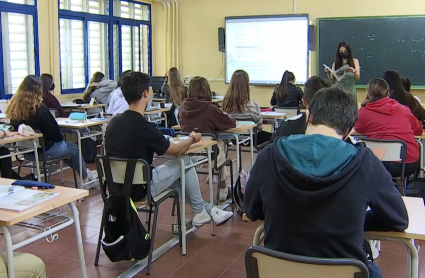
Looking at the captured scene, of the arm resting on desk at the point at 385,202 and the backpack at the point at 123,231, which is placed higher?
the arm resting on desk at the point at 385,202

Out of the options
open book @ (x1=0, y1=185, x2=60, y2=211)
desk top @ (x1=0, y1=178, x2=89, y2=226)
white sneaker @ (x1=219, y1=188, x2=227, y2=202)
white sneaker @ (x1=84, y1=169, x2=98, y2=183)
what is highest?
open book @ (x1=0, y1=185, x2=60, y2=211)

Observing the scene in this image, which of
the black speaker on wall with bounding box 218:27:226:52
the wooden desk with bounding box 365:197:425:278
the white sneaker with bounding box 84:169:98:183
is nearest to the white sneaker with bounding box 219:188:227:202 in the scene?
the white sneaker with bounding box 84:169:98:183

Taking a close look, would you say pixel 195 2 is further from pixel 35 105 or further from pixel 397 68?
pixel 35 105

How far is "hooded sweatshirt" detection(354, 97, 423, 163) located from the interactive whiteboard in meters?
4.66

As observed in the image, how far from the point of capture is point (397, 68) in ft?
26.2

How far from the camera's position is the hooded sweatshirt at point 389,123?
3.99 meters

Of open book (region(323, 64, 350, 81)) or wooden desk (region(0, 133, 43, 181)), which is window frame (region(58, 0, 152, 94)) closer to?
wooden desk (region(0, 133, 43, 181))

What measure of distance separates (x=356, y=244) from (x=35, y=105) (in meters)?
3.70

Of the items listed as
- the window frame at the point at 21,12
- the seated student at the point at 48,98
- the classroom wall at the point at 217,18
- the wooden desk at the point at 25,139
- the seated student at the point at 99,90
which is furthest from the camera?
the classroom wall at the point at 217,18

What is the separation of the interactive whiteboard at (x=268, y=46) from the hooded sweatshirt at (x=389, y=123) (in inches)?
183

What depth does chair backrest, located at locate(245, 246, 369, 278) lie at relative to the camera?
1.47 m

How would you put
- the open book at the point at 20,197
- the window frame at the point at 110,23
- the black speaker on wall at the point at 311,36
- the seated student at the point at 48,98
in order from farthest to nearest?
1. the black speaker on wall at the point at 311,36
2. the window frame at the point at 110,23
3. the seated student at the point at 48,98
4. the open book at the point at 20,197

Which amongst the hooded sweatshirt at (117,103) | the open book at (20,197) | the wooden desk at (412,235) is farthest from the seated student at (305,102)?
the hooded sweatshirt at (117,103)

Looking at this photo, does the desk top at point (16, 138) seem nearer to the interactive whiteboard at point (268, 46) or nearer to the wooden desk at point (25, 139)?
the wooden desk at point (25, 139)
